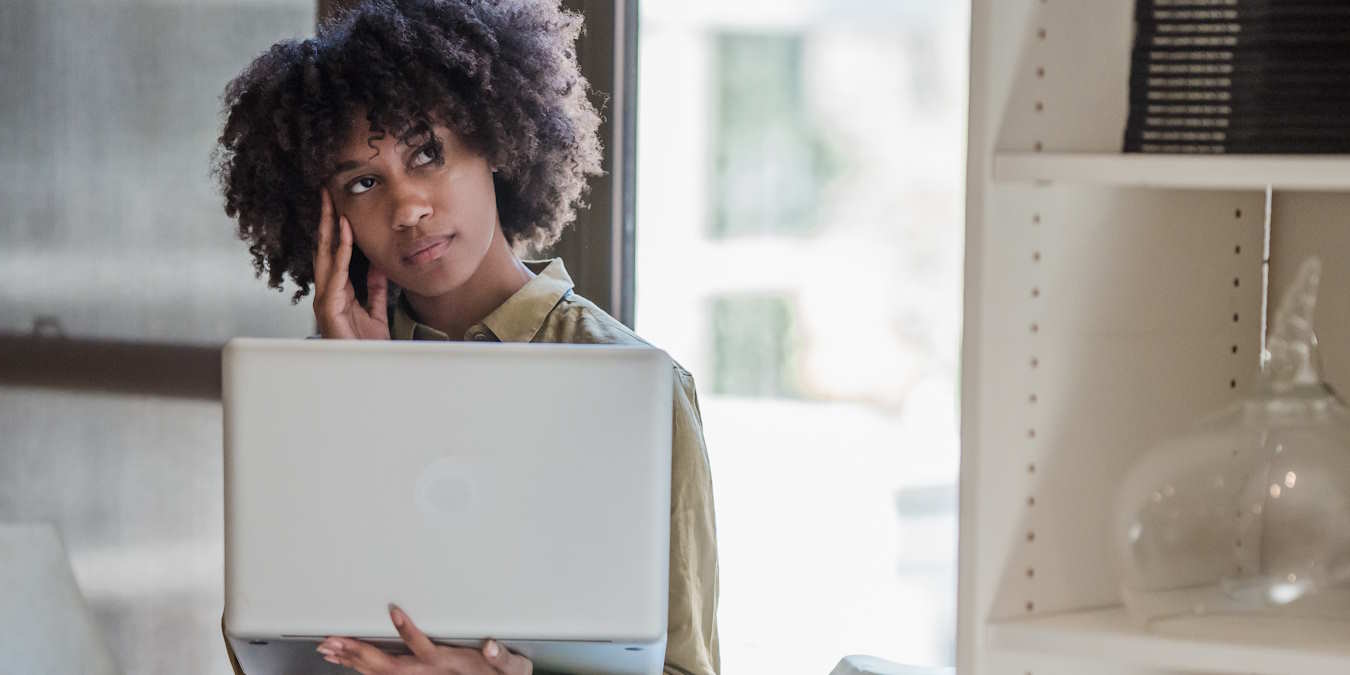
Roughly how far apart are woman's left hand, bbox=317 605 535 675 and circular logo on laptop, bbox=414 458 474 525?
10cm

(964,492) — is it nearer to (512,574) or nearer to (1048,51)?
(1048,51)

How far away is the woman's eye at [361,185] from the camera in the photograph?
1.87 meters

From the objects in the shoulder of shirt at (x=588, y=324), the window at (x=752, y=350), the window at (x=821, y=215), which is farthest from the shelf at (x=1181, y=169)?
the window at (x=752, y=350)

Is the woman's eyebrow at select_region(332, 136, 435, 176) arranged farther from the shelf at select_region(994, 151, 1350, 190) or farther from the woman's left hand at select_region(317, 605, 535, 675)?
the shelf at select_region(994, 151, 1350, 190)

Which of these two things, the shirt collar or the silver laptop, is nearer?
the silver laptop

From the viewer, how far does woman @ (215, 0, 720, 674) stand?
6.06 ft

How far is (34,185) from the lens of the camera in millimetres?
2016

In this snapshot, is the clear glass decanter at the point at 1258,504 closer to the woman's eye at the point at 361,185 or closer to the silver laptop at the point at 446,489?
the silver laptop at the point at 446,489

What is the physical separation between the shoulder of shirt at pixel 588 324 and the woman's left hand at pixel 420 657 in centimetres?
62

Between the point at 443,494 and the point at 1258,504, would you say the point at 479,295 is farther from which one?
the point at 1258,504

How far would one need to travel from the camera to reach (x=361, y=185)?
1876 millimetres

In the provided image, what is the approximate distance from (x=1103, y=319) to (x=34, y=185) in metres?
1.60

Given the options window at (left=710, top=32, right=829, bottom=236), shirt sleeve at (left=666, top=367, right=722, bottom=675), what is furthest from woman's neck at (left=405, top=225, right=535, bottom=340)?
window at (left=710, top=32, right=829, bottom=236)

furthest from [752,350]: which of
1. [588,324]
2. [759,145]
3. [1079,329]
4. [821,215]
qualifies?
[1079,329]
